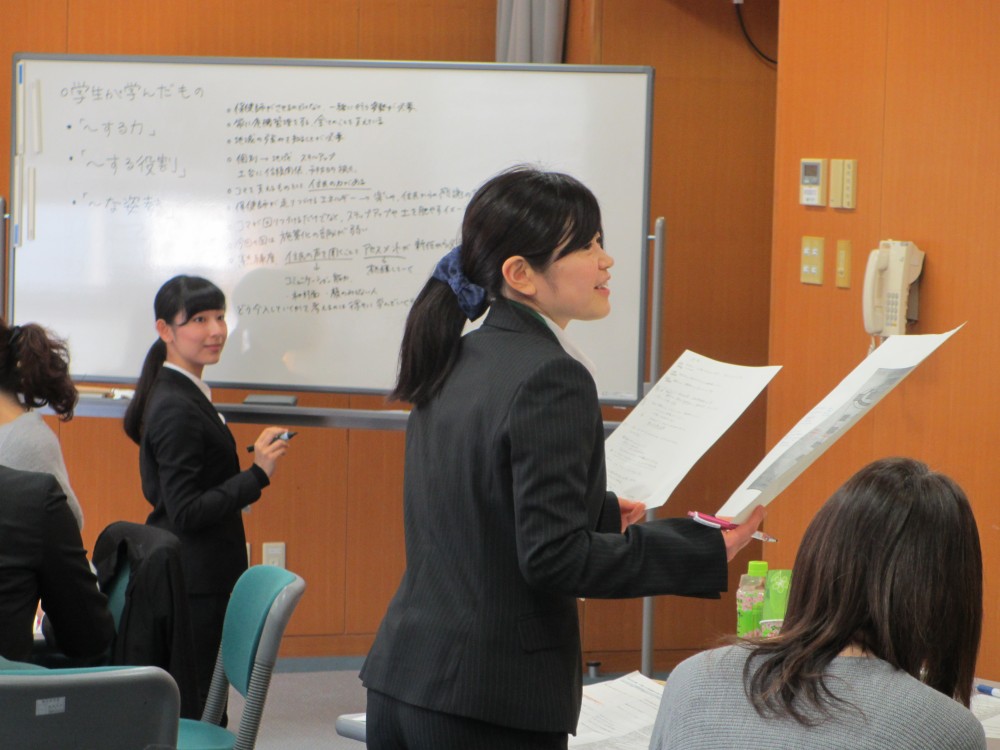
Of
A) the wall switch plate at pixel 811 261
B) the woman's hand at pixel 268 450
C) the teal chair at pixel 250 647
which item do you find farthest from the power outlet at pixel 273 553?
the wall switch plate at pixel 811 261

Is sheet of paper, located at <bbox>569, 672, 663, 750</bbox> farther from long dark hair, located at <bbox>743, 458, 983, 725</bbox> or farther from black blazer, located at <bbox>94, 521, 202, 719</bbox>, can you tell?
black blazer, located at <bbox>94, 521, 202, 719</bbox>

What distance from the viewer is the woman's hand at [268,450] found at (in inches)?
137

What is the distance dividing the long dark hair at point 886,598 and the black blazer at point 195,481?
222 cm

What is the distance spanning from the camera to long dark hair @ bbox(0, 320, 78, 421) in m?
2.94

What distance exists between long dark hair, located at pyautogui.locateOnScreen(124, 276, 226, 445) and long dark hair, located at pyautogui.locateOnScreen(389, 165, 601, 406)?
197cm

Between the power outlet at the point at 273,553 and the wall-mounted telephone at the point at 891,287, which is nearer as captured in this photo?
the wall-mounted telephone at the point at 891,287

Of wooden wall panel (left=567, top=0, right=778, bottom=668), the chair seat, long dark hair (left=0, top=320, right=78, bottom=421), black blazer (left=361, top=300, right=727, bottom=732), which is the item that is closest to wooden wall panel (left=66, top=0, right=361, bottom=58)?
wooden wall panel (left=567, top=0, right=778, bottom=668)

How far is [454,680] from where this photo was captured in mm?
1461

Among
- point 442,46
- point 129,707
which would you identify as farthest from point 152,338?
point 129,707

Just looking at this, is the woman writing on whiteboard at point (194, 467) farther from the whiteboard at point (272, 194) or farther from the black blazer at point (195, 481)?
the whiteboard at point (272, 194)

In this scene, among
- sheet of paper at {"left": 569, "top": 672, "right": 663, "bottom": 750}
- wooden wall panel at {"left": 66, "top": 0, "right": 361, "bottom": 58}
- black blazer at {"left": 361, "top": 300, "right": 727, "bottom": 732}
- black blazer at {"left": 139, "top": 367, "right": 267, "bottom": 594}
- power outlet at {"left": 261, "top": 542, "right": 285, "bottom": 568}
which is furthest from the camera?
power outlet at {"left": 261, "top": 542, "right": 285, "bottom": 568}

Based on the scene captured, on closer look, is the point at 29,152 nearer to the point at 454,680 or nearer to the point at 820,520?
the point at 454,680

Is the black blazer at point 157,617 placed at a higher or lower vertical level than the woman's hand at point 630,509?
lower

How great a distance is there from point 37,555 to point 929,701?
1.85 metres
